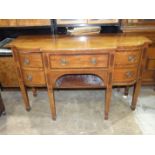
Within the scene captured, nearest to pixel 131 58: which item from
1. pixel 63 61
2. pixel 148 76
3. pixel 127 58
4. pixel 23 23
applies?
pixel 127 58

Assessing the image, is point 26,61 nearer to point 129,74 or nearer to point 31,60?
point 31,60

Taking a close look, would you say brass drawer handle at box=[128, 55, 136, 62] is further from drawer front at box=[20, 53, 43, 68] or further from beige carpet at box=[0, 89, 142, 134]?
drawer front at box=[20, 53, 43, 68]

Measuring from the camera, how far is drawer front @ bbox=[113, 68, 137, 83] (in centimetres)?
143

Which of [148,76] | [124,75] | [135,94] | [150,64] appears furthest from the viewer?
[148,76]

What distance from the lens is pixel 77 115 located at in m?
1.72

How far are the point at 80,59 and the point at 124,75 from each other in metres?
0.45

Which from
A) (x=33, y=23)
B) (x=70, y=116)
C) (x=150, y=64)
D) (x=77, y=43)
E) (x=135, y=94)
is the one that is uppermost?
(x=33, y=23)

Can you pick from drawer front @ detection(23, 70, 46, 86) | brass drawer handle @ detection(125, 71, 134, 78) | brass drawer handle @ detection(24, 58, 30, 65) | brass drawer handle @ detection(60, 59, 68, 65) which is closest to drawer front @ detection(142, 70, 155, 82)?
brass drawer handle @ detection(125, 71, 134, 78)

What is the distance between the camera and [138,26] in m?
1.75

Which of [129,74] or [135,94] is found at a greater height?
[129,74]
